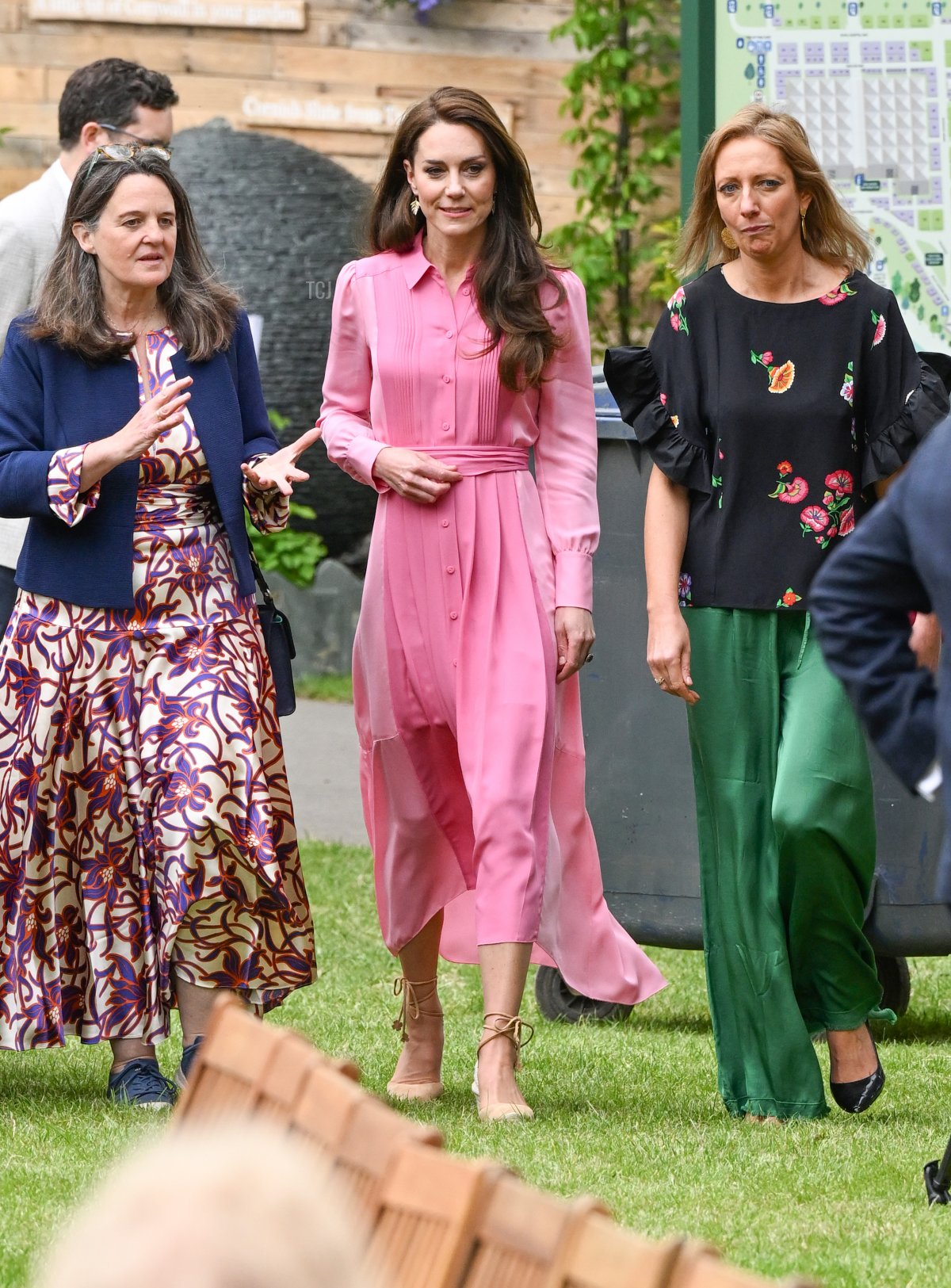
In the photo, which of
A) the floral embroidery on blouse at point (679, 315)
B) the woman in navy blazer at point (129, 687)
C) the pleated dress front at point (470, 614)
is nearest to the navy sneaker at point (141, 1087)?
the woman in navy blazer at point (129, 687)

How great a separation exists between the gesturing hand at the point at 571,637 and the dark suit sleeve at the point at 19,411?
1092 millimetres

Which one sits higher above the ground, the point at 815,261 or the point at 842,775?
the point at 815,261

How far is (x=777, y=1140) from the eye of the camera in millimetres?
4066

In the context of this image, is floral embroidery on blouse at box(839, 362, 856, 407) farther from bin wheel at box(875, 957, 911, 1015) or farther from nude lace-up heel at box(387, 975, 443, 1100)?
bin wheel at box(875, 957, 911, 1015)

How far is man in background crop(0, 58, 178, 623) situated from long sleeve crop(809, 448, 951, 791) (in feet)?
8.22

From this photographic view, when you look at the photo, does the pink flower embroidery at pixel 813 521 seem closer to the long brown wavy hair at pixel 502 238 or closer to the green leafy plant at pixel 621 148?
the long brown wavy hair at pixel 502 238

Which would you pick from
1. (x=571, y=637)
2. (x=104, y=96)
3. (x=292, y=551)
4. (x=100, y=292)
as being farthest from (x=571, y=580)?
(x=292, y=551)

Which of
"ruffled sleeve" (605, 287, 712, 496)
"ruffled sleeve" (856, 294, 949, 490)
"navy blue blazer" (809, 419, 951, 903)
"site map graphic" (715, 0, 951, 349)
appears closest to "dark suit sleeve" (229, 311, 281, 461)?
"ruffled sleeve" (605, 287, 712, 496)

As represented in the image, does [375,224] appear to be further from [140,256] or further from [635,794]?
[635,794]

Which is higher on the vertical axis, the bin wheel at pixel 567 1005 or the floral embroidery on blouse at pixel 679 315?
the floral embroidery on blouse at pixel 679 315

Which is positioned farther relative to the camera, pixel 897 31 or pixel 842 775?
pixel 897 31

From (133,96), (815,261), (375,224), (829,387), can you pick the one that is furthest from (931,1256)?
(133,96)

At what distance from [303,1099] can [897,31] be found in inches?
191

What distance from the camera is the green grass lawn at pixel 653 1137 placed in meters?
3.40
